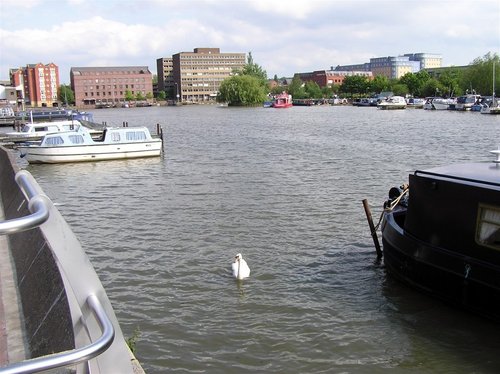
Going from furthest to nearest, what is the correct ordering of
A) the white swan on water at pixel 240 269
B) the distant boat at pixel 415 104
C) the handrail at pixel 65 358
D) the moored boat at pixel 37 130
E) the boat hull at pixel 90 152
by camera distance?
the distant boat at pixel 415 104
the moored boat at pixel 37 130
the boat hull at pixel 90 152
the white swan on water at pixel 240 269
the handrail at pixel 65 358

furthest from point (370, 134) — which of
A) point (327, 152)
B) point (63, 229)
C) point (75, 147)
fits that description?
point (63, 229)

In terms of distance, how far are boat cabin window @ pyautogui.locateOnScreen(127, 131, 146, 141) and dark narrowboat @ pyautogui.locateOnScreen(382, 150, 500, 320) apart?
91.1 ft

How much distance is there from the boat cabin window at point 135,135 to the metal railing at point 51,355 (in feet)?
117

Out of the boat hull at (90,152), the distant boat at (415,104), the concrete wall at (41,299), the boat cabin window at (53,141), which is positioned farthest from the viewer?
the distant boat at (415,104)

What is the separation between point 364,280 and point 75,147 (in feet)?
87.7

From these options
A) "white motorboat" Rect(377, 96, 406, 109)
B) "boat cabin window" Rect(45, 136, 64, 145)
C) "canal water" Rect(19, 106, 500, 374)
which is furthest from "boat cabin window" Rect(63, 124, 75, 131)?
"white motorboat" Rect(377, 96, 406, 109)

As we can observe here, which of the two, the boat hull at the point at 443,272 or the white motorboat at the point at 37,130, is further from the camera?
the white motorboat at the point at 37,130

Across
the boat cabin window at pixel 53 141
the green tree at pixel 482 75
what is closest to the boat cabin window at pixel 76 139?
the boat cabin window at pixel 53 141

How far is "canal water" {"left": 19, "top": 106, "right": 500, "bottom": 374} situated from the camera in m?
9.60

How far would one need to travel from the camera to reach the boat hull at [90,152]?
3509cm

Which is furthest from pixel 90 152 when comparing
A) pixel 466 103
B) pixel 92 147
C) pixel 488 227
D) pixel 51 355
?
pixel 466 103

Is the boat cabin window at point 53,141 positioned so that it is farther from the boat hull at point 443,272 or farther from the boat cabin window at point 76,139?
the boat hull at point 443,272

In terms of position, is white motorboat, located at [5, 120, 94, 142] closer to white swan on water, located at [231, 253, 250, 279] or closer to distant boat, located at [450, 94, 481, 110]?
white swan on water, located at [231, 253, 250, 279]

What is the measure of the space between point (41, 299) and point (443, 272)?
25.6 feet
